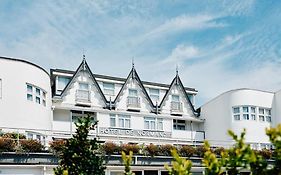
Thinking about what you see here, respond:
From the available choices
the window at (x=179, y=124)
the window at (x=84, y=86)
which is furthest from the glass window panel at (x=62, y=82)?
the window at (x=179, y=124)

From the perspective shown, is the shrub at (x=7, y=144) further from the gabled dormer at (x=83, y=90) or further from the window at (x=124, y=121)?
the window at (x=124, y=121)

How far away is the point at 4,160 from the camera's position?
1956 cm

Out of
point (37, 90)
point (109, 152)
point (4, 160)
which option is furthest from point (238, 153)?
point (37, 90)

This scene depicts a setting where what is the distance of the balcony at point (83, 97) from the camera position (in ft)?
108

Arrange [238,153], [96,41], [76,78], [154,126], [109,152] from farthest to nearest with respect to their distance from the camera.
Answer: [154,126] → [76,78] → [96,41] → [109,152] → [238,153]

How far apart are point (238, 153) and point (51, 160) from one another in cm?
1713

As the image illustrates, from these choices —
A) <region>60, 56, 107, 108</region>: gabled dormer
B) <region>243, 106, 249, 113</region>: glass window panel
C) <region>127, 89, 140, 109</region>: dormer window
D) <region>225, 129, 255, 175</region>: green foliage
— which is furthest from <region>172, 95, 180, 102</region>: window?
<region>225, 129, 255, 175</region>: green foliage

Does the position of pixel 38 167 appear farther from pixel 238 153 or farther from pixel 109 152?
pixel 238 153

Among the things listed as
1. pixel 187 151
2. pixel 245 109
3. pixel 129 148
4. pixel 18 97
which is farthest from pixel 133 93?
pixel 129 148

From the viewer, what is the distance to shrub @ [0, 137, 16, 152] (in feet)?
64.6

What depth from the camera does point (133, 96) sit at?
3569 centimetres

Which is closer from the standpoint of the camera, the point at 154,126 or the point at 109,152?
the point at 109,152

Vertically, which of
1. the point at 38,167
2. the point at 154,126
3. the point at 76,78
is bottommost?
the point at 38,167

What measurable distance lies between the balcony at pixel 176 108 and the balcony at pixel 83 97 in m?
7.81
